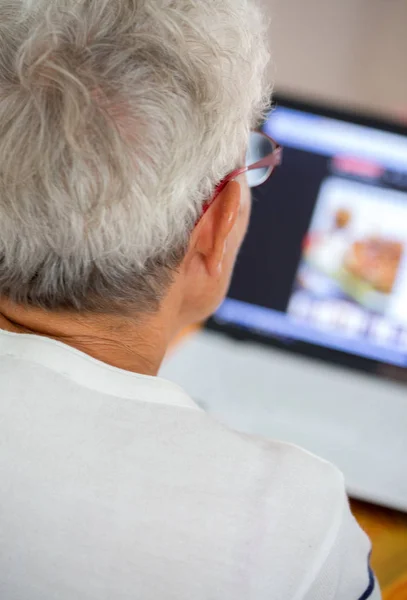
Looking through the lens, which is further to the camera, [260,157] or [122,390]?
[260,157]

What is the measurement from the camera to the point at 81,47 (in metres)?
0.52

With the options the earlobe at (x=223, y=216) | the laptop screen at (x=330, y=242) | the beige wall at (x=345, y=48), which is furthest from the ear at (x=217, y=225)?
the beige wall at (x=345, y=48)

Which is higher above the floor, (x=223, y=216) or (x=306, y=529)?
(x=223, y=216)

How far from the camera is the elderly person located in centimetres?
53

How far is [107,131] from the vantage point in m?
0.52

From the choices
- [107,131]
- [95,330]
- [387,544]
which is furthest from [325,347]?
[107,131]

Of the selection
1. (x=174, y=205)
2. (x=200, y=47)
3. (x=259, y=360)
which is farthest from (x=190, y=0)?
(x=259, y=360)

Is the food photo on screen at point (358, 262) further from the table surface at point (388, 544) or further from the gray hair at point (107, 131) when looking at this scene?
the gray hair at point (107, 131)

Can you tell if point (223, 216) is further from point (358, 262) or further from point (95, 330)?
point (358, 262)

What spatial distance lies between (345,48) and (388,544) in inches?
37.6

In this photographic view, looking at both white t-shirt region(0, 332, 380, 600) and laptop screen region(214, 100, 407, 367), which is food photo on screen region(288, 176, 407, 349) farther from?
white t-shirt region(0, 332, 380, 600)

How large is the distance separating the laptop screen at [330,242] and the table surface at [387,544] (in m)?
0.21

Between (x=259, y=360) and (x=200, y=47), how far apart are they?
2.17ft

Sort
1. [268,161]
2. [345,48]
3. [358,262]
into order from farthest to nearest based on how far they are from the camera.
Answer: [345,48] → [358,262] → [268,161]
